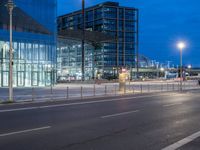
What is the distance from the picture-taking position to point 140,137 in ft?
35.1

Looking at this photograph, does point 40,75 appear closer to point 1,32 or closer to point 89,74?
point 1,32

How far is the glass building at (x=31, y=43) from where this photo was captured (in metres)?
56.0

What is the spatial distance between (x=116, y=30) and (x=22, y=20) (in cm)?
10151

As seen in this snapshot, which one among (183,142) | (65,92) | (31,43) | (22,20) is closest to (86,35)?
(31,43)

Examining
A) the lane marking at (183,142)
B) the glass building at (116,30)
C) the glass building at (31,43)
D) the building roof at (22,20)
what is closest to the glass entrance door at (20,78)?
the glass building at (31,43)

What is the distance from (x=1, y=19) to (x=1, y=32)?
2214 mm

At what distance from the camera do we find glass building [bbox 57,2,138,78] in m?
155

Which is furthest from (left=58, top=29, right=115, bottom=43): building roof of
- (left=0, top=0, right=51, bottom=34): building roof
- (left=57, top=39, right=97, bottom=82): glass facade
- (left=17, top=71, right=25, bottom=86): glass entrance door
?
(left=17, top=71, right=25, bottom=86): glass entrance door

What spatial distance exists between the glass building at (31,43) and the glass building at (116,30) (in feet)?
291

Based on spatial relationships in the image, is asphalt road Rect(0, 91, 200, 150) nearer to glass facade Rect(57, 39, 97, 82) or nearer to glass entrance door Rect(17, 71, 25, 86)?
glass entrance door Rect(17, 71, 25, 86)

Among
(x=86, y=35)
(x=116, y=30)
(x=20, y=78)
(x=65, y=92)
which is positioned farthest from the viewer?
(x=116, y=30)

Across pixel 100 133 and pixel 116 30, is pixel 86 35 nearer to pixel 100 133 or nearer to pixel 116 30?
A: pixel 116 30

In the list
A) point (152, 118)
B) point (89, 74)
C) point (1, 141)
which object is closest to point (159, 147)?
point (1, 141)

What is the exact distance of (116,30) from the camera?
158000 millimetres
